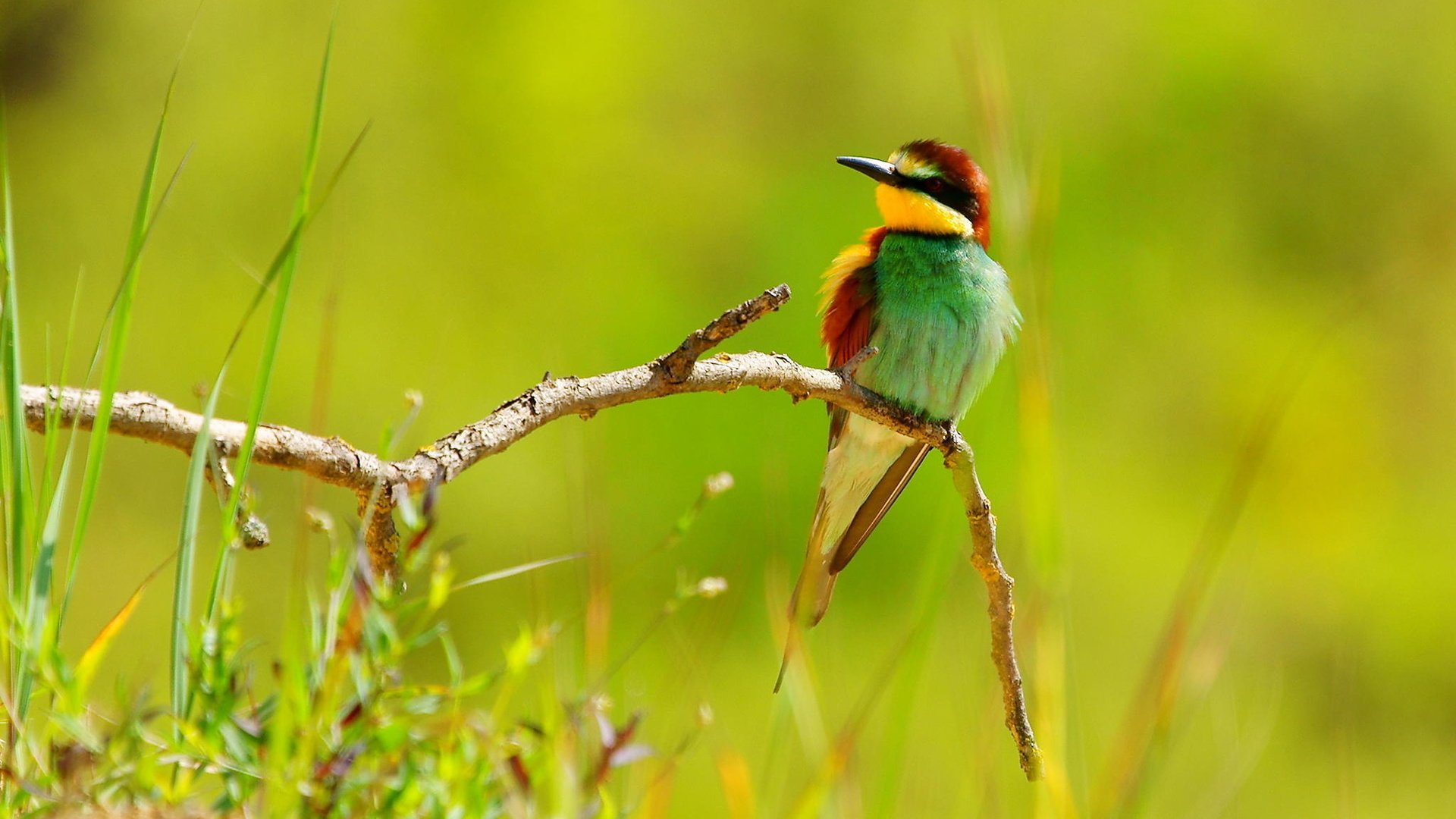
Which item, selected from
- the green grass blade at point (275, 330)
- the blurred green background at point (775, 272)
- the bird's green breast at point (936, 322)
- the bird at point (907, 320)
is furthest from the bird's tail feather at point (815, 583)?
the blurred green background at point (775, 272)

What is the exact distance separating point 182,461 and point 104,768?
4001 mm

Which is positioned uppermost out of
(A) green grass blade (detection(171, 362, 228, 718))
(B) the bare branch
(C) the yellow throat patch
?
(C) the yellow throat patch

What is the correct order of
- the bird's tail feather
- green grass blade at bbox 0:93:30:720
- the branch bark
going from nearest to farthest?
1. green grass blade at bbox 0:93:30:720
2. the branch bark
3. the bird's tail feather

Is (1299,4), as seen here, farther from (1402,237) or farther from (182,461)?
(182,461)

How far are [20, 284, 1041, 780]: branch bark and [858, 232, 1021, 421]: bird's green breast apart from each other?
0.91 metres

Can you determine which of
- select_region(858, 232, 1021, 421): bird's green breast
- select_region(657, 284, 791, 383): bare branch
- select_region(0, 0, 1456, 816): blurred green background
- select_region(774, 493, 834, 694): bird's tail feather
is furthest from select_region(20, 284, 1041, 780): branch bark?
select_region(0, 0, 1456, 816): blurred green background

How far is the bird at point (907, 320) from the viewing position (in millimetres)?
2467

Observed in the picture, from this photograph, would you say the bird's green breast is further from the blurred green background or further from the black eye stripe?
the blurred green background

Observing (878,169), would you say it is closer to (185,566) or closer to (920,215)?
(920,215)

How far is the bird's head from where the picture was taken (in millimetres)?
2592

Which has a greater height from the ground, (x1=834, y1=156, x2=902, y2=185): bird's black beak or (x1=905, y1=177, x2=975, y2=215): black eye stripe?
(x1=834, y1=156, x2=902, y2=185): bird's black beak

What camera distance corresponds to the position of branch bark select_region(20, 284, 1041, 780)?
41.6 inches

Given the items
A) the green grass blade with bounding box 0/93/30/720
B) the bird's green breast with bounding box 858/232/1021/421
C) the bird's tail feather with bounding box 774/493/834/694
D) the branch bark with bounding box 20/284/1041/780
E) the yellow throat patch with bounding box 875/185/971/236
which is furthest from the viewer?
the yellow throat patch with bounding box 875/185/971/236

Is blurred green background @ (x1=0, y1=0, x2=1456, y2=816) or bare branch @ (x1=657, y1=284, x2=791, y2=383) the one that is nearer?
bare branch @ (x1=657, y1=284, x2=791, y2=383)
